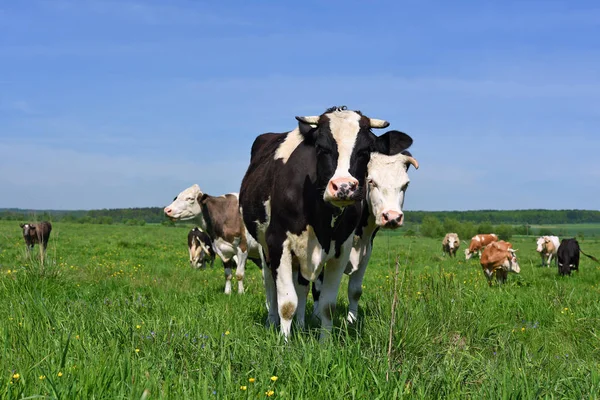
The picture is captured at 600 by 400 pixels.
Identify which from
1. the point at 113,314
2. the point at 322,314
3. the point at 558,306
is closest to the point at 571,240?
the point at 558,306

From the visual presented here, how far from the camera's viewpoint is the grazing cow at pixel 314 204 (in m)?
5.18

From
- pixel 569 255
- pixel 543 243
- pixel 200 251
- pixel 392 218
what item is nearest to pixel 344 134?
pixel 392 218

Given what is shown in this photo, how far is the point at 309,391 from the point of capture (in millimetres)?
3574

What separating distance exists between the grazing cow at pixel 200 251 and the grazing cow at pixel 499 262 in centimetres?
809

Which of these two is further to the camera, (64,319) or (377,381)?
(64,319)

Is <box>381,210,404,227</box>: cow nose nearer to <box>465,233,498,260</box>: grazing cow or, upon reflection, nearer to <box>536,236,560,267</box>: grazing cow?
<box>465,233,498,260</box>: grazing cow

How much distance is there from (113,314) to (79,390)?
231cm

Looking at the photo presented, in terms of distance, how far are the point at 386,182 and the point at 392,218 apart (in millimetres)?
551

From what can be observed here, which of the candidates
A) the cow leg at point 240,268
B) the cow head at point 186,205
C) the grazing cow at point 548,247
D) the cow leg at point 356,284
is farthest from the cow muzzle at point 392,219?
the grazing cow at point 548,247

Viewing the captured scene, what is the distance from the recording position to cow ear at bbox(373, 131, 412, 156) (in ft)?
20.0

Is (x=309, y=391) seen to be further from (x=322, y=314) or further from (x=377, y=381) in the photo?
(x=322, y=314)

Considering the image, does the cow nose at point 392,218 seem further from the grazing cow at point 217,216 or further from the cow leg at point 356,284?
the grazing cow at point 217,216

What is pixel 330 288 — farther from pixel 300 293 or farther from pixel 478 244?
pixel 478 244

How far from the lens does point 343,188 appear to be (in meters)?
4.70
